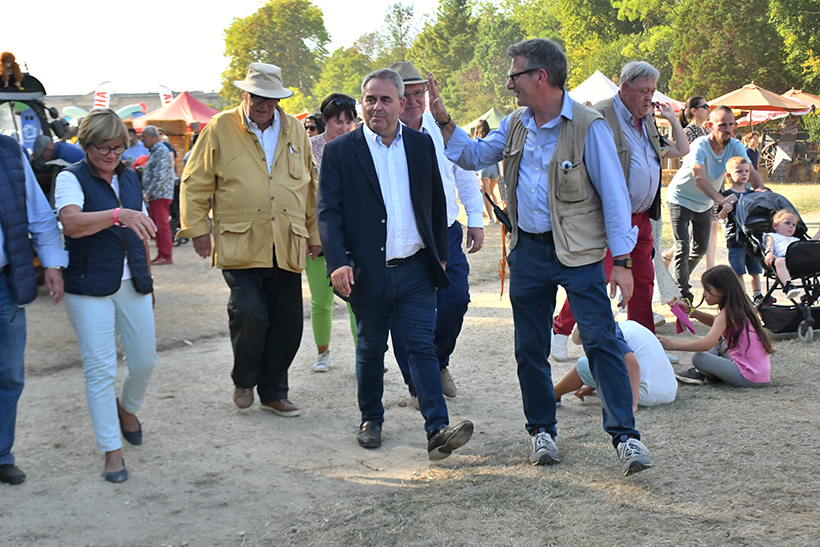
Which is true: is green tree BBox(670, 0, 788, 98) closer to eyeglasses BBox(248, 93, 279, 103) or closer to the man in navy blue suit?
eyeglasses BBox(248, 93, 279, 103)

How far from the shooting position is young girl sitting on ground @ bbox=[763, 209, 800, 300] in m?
6.77

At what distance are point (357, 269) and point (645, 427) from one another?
1.94 m

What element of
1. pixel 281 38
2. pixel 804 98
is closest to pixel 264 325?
pixel 804 98

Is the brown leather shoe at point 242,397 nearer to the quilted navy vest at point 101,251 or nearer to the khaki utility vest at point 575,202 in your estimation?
the quilted navy vest at point 101,251

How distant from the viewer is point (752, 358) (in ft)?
17.0

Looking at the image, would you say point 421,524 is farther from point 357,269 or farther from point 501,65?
point 501,65

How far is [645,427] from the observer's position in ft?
14.6

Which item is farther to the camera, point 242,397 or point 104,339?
point 242,397

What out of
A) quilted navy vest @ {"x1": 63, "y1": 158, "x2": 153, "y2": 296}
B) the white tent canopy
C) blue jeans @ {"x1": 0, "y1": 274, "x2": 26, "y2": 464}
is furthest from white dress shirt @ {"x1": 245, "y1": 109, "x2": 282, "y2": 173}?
the white tent canopy

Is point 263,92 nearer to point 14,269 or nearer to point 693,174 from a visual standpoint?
point 14,269

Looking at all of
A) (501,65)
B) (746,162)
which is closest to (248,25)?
(501,65)

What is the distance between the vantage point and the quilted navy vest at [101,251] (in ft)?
13.0

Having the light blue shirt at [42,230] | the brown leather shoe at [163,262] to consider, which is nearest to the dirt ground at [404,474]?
the light blue shirt at [42,230]

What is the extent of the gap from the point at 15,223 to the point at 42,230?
6.1 inches
